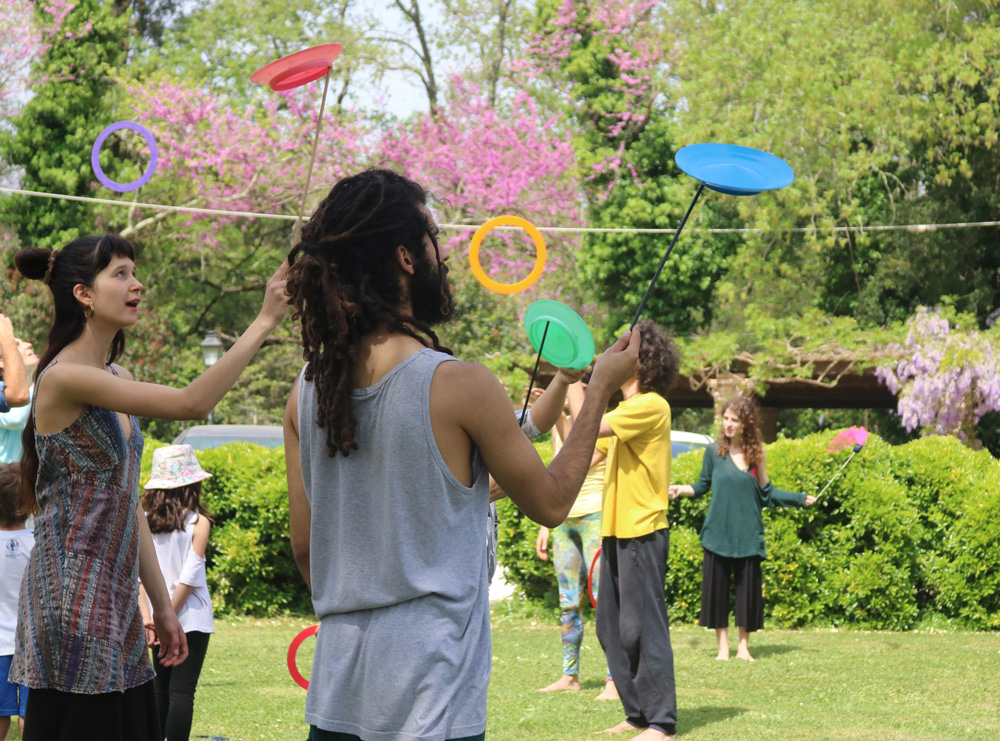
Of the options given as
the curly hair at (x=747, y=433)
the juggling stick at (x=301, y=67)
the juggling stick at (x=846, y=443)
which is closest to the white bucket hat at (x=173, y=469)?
the juggling stick at (x=301, y=67)

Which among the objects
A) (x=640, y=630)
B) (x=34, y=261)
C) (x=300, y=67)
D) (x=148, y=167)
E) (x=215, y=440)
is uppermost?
(x=148, y=167)

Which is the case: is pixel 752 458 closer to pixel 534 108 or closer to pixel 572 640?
pixel 572 640

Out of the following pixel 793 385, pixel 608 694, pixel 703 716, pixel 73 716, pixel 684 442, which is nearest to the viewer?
pixel 73 716

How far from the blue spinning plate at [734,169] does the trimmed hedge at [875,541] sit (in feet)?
20.8

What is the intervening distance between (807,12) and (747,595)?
42.3ft

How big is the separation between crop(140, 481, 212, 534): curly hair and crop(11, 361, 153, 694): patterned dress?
6.26 ft

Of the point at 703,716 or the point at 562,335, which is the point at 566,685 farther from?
the point at 562,335

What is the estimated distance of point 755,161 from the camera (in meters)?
2.61

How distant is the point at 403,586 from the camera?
6.26 feet

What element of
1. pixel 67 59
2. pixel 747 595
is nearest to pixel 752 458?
pixel 747 595

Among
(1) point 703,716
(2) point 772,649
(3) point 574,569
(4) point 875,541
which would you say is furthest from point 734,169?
(4) point 875,541

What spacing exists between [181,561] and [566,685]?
8.80 feet

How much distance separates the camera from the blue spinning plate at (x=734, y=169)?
8.20 feet

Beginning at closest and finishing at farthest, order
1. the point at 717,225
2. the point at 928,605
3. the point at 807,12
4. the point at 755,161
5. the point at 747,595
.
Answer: the point at 755,161 → the point at 747,595 → the point at 928,605 → the point at 807,12 → the point at 717,225
